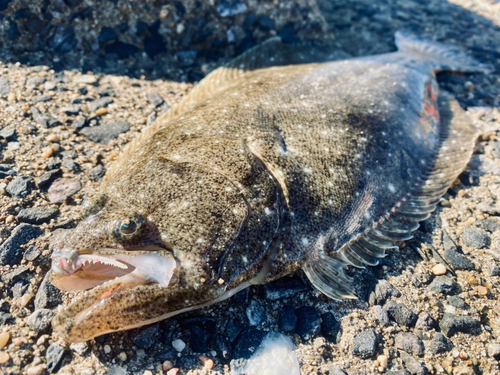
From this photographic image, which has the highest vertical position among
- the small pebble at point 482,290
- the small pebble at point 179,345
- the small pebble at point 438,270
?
the small pebble at point 438,270

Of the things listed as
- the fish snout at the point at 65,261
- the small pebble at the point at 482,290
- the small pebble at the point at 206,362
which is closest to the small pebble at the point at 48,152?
the fish snout at the point at 65,261

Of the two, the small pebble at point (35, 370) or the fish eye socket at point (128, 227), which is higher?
the fish eye socket at point (128, 227)

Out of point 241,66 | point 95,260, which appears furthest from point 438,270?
point 241,66

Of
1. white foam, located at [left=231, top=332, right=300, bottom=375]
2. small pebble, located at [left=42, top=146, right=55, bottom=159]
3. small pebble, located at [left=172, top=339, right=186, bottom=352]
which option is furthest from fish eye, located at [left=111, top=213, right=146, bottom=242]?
small pebble, located at [left=42, top=146, right=55, bottom=159]

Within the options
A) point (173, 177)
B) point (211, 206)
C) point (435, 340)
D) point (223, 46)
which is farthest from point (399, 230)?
point (223, 46)

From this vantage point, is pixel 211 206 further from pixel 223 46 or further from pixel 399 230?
pixel 223 46

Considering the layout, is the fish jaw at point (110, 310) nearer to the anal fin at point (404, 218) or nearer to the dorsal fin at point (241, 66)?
the anal fin at point (404, 218)

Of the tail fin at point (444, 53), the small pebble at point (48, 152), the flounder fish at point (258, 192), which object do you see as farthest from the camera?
the tail fin at point (444, 53)

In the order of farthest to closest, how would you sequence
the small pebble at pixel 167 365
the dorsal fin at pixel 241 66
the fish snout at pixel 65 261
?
the dorsal fin at pixel 241 66, the small pebble at pixel 167 365, the fish snout at pixel 65 261
